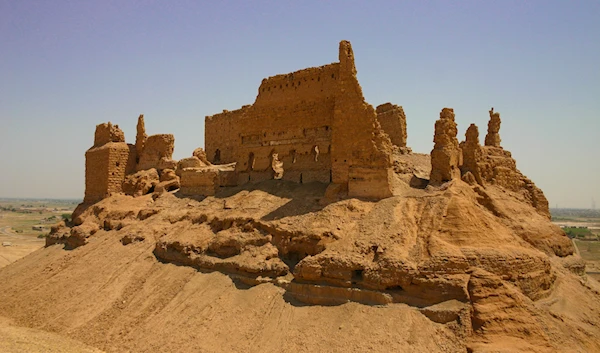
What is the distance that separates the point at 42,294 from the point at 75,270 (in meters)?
1.42

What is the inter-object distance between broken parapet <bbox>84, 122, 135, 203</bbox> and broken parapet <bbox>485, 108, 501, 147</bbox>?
61.2 ft

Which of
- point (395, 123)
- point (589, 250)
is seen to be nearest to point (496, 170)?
point (395, 123)

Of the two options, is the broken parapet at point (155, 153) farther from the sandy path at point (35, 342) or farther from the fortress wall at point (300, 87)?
the sandy path at point (35, 342)

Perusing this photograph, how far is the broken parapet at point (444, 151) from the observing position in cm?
1481

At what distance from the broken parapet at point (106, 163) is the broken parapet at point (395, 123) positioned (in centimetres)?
1385

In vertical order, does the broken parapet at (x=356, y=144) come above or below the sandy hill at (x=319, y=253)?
above

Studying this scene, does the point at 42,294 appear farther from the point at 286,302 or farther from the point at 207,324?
the point at 286,302

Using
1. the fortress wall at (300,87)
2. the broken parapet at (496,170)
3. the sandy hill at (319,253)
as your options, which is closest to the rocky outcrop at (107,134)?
the sandy hill at (319,253)

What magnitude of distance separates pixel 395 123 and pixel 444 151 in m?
6.34

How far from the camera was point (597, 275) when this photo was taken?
35.7 m

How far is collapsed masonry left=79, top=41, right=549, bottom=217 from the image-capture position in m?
14.9

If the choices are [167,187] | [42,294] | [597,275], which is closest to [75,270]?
[42,294]

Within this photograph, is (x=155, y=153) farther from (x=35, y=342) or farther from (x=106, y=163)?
(x=35, y=342)

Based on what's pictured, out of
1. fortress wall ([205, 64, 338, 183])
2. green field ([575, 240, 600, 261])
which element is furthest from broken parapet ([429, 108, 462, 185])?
green field ([575, 240, 600, 261])
